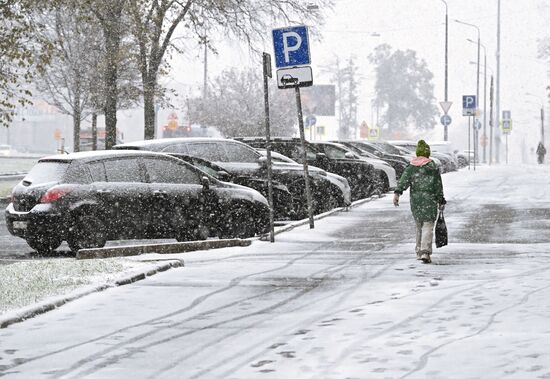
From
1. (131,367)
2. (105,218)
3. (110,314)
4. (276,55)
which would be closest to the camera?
(131,367)

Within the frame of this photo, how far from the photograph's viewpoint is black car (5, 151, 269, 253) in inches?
615

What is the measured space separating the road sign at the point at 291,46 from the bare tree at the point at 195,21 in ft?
41.7

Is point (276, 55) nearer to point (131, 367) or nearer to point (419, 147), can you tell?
point (419, 147)

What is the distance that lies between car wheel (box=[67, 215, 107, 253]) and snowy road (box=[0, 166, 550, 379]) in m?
1.59

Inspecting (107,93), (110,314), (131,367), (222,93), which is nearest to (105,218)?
A: (110,314)

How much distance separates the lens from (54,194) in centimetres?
1555

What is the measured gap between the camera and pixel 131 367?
7.86 metres

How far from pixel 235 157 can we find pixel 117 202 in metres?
5.39

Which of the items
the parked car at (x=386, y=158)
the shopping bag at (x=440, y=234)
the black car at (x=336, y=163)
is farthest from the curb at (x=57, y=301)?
the parked car at (x=386, y=158)

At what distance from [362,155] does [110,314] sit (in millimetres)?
23062

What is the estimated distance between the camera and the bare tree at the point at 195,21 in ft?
105

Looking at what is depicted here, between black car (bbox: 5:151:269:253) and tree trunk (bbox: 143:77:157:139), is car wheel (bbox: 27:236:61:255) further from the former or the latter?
tree trunk (bbox: 143:77:157:139)

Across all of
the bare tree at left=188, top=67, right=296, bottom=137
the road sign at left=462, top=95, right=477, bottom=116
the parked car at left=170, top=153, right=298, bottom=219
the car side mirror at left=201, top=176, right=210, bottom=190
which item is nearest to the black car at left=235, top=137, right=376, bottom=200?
the parked car at left=170, top=153, right=298, bottom=219

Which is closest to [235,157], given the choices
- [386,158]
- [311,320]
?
[311,320]
